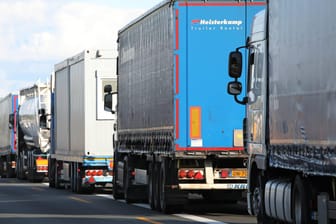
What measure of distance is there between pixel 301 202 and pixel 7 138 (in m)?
45.2

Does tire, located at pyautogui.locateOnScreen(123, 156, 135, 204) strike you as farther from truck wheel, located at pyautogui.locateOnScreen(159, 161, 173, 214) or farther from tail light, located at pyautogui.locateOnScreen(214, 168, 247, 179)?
tail light, located at pyautogui.locateOnScreen(214, 168, 247, 179)

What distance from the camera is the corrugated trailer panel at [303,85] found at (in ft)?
46.6

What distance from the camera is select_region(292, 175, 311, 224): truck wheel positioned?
15938 millimetres

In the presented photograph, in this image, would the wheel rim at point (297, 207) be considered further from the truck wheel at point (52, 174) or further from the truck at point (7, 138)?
the truck at point (7, 138)

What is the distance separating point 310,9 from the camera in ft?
49.4

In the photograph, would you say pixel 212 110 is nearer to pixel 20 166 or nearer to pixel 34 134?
pixel 34 134

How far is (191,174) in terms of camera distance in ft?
79.6

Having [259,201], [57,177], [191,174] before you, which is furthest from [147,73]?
[57,177]

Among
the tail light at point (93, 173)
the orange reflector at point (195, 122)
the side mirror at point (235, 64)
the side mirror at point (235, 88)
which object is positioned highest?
the side mirror at point (235, 64)

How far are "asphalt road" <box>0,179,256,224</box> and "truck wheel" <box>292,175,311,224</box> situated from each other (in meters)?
5.77

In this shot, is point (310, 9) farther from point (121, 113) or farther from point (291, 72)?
point (121, 113)

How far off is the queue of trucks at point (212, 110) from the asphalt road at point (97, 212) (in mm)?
484

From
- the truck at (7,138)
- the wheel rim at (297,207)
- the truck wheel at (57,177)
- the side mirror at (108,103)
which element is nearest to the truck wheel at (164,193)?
the wheel rim at (297,207)

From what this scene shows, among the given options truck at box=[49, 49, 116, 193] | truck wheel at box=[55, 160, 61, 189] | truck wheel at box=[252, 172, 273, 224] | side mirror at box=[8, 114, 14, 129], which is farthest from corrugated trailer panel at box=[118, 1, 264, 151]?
side mirror at box=[8, 114, 14, 129]
